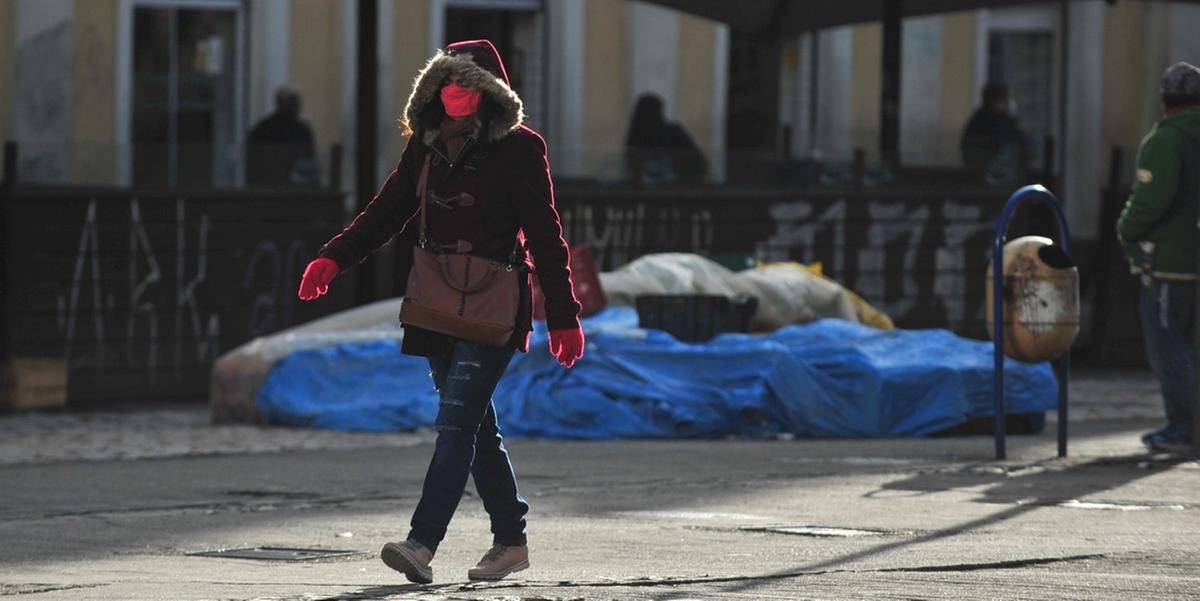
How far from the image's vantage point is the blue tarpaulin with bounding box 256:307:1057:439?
574 inches

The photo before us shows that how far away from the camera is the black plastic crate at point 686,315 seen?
15625 millimetres

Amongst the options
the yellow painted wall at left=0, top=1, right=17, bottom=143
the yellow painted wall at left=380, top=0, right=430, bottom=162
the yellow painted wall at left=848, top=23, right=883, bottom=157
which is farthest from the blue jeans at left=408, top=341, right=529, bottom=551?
the yellow painted wall at left=848, top=23, right=883, bottom=157

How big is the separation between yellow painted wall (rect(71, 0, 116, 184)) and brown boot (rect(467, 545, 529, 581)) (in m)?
14.7

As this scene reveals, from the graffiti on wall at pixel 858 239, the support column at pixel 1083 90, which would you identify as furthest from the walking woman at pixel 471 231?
the support column at pixel 1083 90

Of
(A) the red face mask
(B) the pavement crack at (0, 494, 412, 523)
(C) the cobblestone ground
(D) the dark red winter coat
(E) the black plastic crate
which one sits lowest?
(C) the cobblestone ground

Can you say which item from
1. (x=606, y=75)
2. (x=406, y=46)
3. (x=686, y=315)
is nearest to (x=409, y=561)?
(x=686, y=315)

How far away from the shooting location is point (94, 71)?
22.3 metres

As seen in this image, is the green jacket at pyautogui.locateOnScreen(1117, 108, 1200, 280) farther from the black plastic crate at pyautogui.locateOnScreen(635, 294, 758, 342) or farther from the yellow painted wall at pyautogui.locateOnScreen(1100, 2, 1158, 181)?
the yellow painted wall at pyautogui.locateOnScreen(1100, 2, 1158, 181)

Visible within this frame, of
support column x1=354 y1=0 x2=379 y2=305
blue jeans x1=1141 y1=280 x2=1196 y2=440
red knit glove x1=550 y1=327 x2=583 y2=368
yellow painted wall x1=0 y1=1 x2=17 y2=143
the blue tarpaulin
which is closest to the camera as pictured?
red knit glove x1=550 y1=327 x2=583 y2=368

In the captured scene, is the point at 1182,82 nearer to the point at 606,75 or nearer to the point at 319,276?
the point at 319,276

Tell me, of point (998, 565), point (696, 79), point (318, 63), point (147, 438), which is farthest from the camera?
point (696, 79)

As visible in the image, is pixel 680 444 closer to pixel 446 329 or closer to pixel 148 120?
pixel 446 329

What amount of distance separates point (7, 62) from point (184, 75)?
1796 mm

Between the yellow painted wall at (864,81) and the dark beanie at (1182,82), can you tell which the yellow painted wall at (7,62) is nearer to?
the yellow painted wall at (864,81)
